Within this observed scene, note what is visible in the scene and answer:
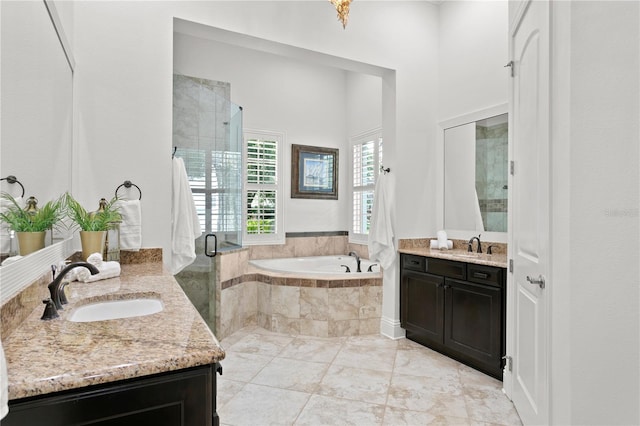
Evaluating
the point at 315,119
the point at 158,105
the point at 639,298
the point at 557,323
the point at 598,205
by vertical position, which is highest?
the point at 315,119

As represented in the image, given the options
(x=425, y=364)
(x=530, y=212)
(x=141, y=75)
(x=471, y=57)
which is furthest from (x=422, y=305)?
(x=141, y=75)

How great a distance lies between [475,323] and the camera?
2.82 meters

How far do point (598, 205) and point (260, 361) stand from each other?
2.52m

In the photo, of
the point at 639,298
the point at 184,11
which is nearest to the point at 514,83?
the point at 639,298

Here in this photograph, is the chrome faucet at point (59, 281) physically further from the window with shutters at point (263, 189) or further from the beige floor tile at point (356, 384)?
the window with shutters at point (263, 189)

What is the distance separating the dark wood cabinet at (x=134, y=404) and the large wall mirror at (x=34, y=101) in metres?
0.49

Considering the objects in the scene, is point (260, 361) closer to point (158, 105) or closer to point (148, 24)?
point (158, 105)

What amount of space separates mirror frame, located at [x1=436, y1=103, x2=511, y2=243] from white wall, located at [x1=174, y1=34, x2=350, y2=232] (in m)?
1.79

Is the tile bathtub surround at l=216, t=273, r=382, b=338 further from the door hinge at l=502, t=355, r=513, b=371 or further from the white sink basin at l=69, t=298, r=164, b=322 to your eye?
the white sink basin at l=69, t=298, r=164, b=322

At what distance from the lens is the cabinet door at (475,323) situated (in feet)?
8.68

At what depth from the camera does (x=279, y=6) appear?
10.1 feet

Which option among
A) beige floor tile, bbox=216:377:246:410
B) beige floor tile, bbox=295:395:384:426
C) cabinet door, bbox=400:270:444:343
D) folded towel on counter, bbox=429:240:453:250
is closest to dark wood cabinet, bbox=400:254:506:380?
cabinet door, bbox=400:270:444:343

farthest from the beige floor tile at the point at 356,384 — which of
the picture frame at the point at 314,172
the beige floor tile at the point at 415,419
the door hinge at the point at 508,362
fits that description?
the picture frame at the point at 314,172

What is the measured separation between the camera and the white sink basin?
1538 mm
